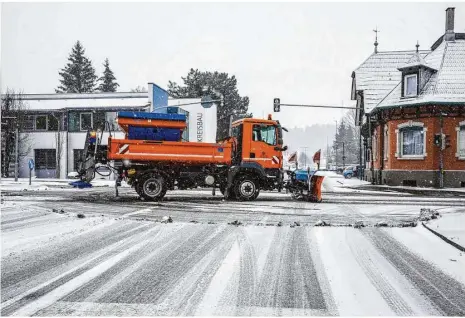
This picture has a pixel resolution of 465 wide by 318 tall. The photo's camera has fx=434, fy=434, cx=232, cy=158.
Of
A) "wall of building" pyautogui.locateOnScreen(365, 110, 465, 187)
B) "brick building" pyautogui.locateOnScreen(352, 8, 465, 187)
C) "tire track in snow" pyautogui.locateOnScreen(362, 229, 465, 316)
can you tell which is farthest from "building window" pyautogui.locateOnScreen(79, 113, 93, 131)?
"tire track in snow" pyautogui.locateOnScreen(362, 229, 465, 316)

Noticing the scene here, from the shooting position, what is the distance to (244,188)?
15.9 meters

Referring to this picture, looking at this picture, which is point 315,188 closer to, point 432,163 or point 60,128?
point 432,163

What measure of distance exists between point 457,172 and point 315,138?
175 m

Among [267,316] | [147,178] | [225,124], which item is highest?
[225,124]

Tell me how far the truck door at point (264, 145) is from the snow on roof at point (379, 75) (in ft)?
56.1

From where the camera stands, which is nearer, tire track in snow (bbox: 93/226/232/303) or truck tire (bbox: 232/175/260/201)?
tire track in snow (bbox: 93/226/232/303)

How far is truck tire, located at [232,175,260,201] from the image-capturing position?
51.9ft

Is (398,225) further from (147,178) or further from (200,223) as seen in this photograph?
(147,178)

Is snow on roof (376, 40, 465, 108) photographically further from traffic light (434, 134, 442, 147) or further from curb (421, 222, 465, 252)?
curb (421, 222, 465, 252)

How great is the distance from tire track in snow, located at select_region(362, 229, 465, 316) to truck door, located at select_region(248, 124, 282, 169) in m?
8.04

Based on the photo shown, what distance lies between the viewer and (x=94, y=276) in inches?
220

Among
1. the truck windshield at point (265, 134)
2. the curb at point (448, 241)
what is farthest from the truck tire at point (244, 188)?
the curb at point (448, 241)

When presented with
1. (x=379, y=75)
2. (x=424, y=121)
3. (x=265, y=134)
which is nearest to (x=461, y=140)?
(x=424, y=121)

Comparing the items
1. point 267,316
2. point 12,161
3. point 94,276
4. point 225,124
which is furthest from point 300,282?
point 225,124
